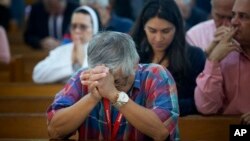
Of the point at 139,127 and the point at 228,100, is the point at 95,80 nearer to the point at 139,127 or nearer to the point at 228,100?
the point at 139,127

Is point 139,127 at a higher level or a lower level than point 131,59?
lower

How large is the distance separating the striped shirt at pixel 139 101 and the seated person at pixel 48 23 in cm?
414

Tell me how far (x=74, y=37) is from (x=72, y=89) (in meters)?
2.26

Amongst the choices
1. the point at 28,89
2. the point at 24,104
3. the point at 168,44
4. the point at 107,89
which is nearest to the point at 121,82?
the point at 107,89

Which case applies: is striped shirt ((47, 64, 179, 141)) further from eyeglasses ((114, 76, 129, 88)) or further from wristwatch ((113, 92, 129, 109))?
wristwatch ((113, 92, 129, 109))

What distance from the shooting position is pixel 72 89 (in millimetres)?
3334

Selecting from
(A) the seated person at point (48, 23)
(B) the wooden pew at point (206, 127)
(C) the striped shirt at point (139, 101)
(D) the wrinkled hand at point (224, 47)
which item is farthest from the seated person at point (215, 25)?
(A) the seated person at point (48, 23)

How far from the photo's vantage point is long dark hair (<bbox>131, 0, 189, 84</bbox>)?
423 cm

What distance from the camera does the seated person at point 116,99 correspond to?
3.12 m

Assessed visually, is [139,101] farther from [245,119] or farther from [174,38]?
[174,38]

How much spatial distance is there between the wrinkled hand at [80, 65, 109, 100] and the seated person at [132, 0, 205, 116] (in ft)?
3.81

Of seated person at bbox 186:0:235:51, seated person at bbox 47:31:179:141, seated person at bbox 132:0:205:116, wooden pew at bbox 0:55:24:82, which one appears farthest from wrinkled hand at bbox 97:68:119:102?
wooden pew at bbox 0:55:24:82

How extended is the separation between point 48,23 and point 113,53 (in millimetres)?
4596

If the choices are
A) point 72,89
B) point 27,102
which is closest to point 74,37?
point 27,102
